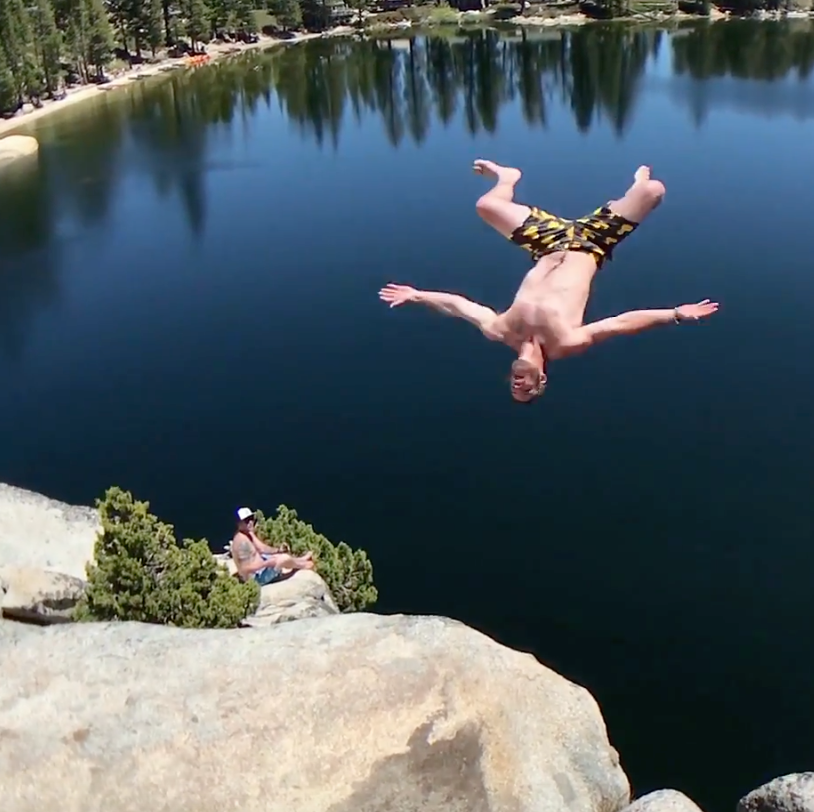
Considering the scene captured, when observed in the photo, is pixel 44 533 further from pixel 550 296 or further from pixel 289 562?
pixel 550 296

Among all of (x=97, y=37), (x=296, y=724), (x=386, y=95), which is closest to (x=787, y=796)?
(x=296, y=724)

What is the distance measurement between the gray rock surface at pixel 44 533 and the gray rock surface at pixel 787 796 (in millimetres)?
8996

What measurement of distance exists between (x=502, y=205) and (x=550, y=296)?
1105 millimetres

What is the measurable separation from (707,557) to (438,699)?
12412 millimetres

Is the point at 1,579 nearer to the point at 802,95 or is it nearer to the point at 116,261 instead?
the point at 116,261

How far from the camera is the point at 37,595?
1102 centimetres

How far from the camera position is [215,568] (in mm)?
12055

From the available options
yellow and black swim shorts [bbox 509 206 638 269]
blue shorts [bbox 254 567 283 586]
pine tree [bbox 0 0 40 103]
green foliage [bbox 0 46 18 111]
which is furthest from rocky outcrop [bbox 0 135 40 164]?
yellow and black swim shorts [bbox 509 206 638 269]

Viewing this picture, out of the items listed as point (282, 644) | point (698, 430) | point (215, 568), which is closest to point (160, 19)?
point (698, 430)

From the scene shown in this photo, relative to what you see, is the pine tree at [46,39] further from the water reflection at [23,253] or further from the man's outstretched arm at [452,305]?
the man's outstretched arm at [452,305]

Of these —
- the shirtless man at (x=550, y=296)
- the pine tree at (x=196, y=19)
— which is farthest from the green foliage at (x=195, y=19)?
the shirtless man at (x=550, y=296)

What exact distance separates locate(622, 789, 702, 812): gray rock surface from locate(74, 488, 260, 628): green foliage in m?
5.66

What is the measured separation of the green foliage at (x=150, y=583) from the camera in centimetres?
1116

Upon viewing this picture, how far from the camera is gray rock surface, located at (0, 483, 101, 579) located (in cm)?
1388
